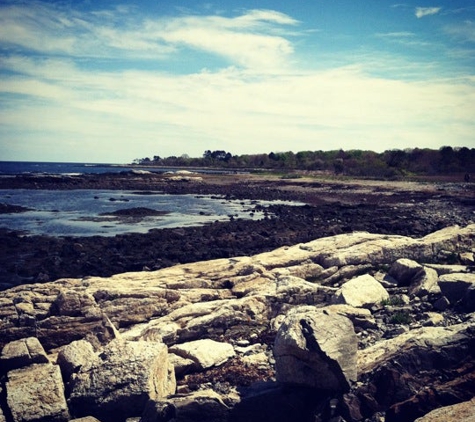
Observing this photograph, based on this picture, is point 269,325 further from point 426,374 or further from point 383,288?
point 426,374

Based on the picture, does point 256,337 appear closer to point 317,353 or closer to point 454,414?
point 317,353

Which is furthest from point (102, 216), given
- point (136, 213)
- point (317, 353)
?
point (317, 353)

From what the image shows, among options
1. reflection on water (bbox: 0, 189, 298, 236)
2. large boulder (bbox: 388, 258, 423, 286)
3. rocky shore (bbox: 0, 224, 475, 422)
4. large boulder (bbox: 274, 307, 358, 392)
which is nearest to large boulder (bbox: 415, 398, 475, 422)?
rocky shore (bbox: 0, 224, 475, 422)

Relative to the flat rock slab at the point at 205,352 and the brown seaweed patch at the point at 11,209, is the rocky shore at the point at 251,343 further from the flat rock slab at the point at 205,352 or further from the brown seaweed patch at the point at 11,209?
the brown seaweed patch at the point at 11,209

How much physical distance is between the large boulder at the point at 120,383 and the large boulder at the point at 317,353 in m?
2.74

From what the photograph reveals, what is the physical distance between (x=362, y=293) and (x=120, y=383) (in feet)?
27.4

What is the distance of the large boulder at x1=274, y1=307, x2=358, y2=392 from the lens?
8086 millimetres

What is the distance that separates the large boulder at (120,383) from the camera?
27.9 ft

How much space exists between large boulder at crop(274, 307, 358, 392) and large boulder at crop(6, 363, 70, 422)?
476 cm

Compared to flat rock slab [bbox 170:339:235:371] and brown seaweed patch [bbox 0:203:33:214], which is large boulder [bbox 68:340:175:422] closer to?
flat rock slab [bbox 170:339:235:371]

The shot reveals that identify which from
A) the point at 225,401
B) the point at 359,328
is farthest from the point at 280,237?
the point at 225,401

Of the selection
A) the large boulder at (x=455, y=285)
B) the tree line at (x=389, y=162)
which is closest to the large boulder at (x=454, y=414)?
the large boulder at (x=455, y=285)

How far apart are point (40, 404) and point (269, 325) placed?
671cm

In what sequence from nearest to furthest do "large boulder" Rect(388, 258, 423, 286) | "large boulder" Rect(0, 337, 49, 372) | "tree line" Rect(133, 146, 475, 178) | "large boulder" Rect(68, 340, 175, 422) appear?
"large boulder" Rect(68, 340, 175, 422) < "large boulder" Rect(0, 337, 49, 372) < "large boulder" Rect(388, 258, 423, 286) < "tree line" Rect(133, 146, 475, 178)
